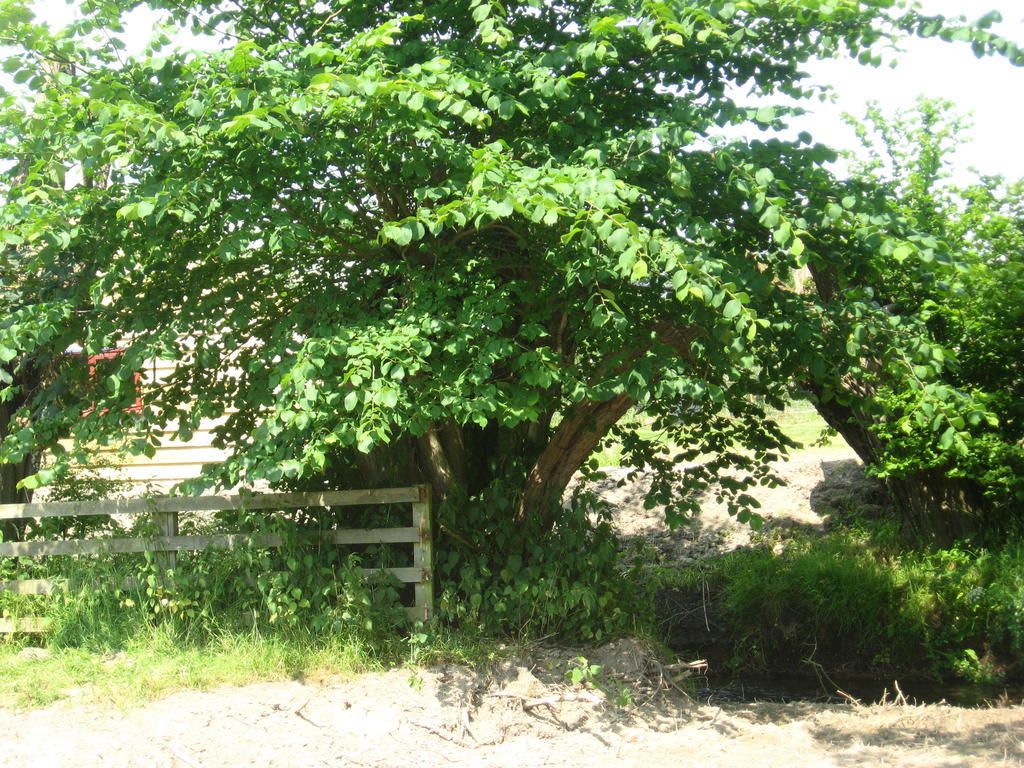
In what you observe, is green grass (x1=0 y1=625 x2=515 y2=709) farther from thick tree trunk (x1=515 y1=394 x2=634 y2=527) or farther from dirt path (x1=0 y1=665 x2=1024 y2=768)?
thick tree trunk (x1=515 y1=394 x2=634 y2=527)

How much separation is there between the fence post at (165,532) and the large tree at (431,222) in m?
0.72

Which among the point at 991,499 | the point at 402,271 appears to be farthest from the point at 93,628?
the point at 991,499

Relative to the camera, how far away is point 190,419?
644cm

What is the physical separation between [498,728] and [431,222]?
10.2 ft

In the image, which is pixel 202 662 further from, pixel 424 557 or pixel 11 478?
pixel 11 478

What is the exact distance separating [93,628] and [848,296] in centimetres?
561

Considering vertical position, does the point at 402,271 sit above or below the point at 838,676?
above

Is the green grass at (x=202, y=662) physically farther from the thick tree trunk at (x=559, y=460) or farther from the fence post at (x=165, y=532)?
the thick tree trunk at (x=559, y=460)

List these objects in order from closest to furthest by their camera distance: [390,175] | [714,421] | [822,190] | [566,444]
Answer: [822,190] → [390,175] → [566,444] → [714,421]

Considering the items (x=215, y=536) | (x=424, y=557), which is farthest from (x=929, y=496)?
(x=215, y=536)

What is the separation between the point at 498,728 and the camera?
605 cm

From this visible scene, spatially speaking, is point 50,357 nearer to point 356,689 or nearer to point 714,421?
point 356,689

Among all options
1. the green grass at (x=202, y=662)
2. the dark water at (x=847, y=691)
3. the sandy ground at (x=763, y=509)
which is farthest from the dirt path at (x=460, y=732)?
the sandy ground at (x=763, y=509)

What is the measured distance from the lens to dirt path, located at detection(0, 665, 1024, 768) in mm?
5504
